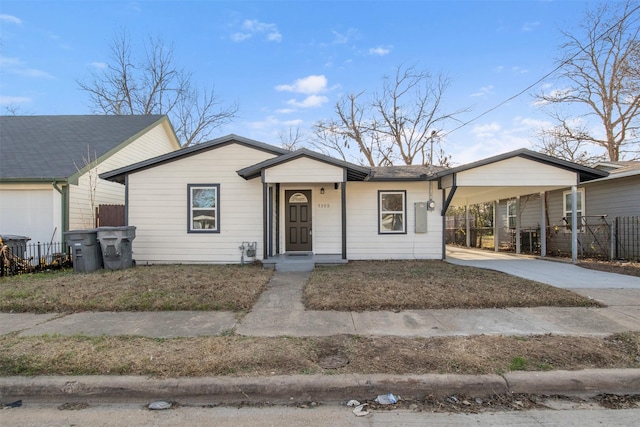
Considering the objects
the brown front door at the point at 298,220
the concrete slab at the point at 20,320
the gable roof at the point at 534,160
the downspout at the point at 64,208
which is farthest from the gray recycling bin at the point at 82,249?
the gable roof at the point at 534,160

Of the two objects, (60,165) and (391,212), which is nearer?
(60,165)

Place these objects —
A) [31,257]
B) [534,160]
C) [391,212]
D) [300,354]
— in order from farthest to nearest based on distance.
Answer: [391,212] < [534,160] < [31,257] < [300,354]

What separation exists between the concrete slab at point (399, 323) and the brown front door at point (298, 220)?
5.93 meters

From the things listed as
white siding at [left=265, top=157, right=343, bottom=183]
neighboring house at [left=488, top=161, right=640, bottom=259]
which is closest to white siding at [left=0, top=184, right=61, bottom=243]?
white siding at [left=265, top=157, right=343, bottom=183]

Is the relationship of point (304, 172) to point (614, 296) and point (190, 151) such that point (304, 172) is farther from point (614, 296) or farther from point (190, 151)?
point (614, 296)

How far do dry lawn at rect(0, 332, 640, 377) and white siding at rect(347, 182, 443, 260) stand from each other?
676 cm

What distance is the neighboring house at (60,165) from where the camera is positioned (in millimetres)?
10367

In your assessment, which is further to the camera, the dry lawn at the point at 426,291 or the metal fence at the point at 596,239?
the metal fence at the point at 596,239

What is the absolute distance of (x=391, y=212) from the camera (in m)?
11.1

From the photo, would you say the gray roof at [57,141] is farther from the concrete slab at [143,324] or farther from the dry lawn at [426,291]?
the dry lawn at [426,291]

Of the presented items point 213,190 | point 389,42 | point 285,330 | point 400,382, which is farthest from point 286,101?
point 400,382

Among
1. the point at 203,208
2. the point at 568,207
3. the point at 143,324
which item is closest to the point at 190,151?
the point at 203,208

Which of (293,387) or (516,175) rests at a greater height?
(516,175)

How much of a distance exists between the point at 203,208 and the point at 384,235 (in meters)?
5.78
